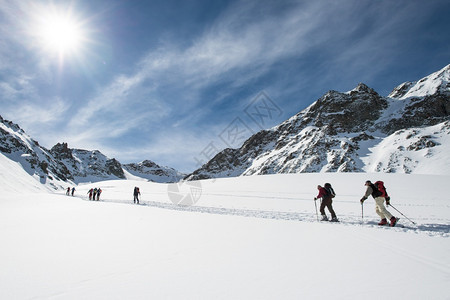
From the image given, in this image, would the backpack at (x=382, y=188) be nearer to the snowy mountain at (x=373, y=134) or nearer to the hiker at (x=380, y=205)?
the hiker at (x=380, y=205)

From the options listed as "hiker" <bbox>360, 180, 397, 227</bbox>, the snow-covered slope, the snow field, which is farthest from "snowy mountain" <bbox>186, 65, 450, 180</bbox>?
the snow-covered slope

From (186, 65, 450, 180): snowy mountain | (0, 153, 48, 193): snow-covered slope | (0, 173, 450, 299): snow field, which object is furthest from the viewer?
(186, 65, 450, 180): snowy mountain

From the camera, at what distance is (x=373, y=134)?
12112cm

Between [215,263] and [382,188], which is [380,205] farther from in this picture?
[215,263]

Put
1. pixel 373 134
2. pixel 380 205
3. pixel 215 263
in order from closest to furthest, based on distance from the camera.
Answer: pixel 215 263
pixel 380 205
pixel 373 134

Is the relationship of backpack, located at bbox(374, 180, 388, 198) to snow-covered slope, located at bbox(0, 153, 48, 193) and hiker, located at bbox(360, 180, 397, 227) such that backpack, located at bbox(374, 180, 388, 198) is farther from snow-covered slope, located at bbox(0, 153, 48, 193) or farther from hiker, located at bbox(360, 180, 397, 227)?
snow-covered slope, located at bbox(0, 153, 48, 193)

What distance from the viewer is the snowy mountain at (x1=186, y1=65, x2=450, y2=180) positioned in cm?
8431

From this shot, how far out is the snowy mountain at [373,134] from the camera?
84312mm

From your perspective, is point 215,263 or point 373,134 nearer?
point 215,263

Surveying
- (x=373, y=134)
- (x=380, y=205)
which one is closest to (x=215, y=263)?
(x=380, y=205)

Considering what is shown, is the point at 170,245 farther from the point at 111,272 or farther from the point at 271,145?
the point at 271,145

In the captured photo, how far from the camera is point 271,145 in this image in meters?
191

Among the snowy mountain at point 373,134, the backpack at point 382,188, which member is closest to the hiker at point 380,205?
the backpack at point 382,188

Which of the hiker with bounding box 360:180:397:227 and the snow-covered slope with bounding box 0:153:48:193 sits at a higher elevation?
the snow-covered slope with bounding box 0:153:48:193
